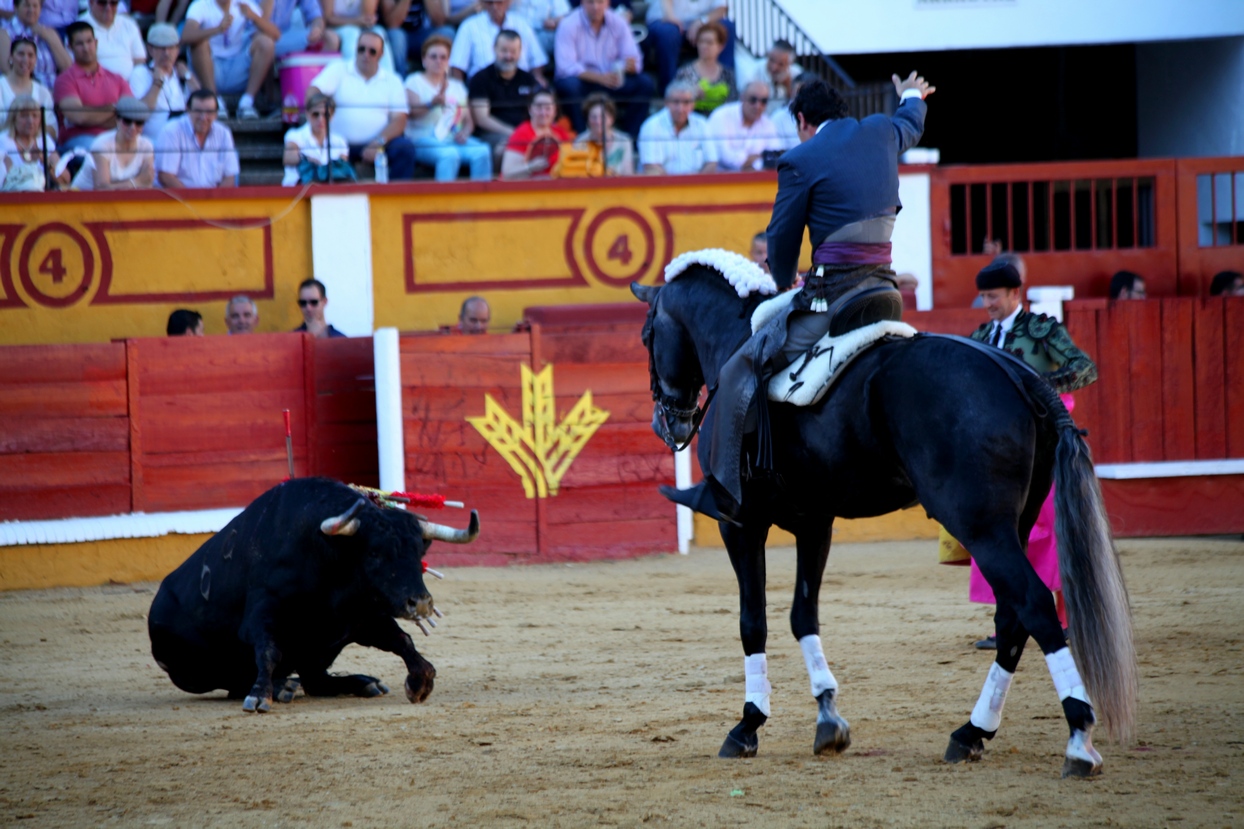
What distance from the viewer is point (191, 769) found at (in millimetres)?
4551

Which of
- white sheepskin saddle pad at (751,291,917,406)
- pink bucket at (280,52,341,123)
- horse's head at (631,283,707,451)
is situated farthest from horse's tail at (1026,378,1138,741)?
pink bucket at (280,52,341,123)

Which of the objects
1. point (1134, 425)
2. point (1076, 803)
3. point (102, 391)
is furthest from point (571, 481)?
point (1076, 803)

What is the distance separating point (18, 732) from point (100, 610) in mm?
3324

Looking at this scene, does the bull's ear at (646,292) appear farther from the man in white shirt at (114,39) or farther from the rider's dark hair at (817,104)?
the man in white shirt at (114,39)

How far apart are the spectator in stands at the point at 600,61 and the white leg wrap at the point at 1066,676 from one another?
345 inches

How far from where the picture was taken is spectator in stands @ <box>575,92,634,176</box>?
11.4 metres

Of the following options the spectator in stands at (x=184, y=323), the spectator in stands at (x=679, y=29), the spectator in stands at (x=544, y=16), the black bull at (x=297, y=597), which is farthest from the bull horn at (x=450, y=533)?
the spectator in stands at (x=544, y=16)

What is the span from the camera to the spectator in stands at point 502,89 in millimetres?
11727

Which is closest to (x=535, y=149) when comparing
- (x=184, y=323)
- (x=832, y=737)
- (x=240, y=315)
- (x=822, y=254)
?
(x=240, y=315)

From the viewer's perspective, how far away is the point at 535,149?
11445 mm

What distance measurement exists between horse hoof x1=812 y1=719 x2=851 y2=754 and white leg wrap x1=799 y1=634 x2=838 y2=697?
5.5 inches

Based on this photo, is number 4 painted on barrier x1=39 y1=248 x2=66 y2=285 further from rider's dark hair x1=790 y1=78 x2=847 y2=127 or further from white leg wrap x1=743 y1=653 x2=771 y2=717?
white leg wrap x1=743 y1=653 x2=771 y2=717

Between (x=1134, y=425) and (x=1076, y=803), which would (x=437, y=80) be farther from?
(x=1076, y=803)

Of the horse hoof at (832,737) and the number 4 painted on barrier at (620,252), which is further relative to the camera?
the number 4 painted on barrier at (620,252)
